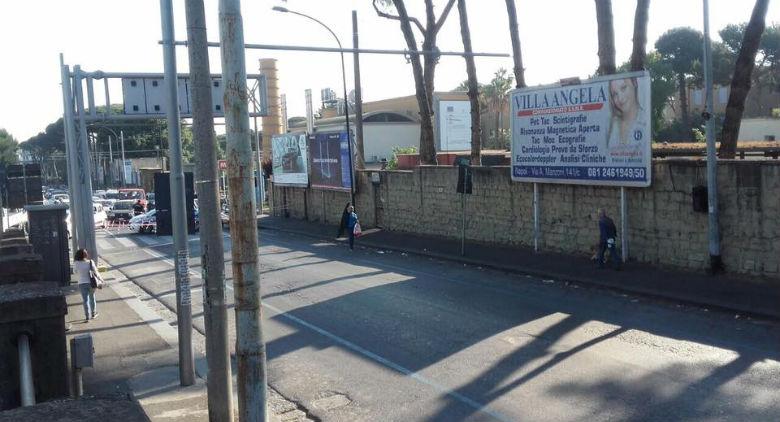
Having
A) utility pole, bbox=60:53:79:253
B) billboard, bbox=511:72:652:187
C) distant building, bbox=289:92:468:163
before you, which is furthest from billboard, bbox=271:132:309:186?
distant building, bbox=289:92:468:163

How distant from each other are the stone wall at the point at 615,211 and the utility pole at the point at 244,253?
12.6 metres

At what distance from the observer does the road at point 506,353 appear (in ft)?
27.6

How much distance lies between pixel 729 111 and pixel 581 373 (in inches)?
411

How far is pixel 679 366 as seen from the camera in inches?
383

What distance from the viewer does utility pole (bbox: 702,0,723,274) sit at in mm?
15367

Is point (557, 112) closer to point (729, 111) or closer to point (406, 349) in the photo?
point (729, 111)

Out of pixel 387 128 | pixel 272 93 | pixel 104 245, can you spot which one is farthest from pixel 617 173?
pixel 272 93

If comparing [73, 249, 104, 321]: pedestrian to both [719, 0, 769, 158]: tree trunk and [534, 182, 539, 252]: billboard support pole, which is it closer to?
[534, 182, 539, 252]: billboard support pole

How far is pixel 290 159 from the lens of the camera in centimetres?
4050

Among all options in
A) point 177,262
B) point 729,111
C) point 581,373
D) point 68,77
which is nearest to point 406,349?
point 581,373

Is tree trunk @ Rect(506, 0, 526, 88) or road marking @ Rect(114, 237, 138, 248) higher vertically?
tree trunk @ Rect(506, 0, 526, 88)

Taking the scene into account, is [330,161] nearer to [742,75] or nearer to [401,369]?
[742,75]

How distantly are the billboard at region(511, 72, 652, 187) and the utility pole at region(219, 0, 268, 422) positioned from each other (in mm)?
13536

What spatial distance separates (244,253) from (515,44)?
824 inches
